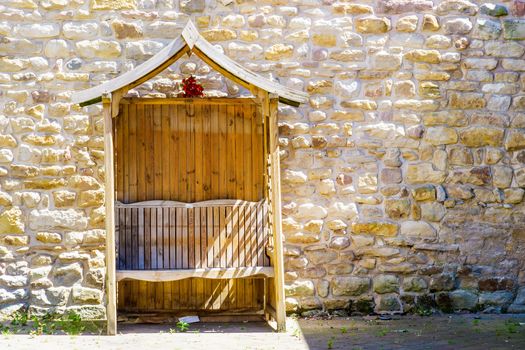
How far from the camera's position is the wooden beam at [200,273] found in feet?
20.8

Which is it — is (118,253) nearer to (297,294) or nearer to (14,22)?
(297,294)

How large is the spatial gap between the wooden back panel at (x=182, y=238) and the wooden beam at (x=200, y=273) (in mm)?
272

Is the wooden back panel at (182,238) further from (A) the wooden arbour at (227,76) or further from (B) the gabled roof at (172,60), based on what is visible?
(B) the gabled roof at (172,60)

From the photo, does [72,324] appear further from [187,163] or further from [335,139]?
[335,139]

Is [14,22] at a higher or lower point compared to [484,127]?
higher

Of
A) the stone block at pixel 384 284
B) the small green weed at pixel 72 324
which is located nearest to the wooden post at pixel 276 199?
the stone block at pixel 384 284

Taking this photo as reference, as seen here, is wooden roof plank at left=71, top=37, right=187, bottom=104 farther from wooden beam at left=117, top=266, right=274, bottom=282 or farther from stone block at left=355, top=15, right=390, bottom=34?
stone block at left=355, top=15, right=390, bottom=34

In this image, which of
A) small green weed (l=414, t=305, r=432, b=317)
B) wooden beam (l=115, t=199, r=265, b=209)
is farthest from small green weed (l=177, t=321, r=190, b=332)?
small green weed (l=414, t=305, r=432, b=317)

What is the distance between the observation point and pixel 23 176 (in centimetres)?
693

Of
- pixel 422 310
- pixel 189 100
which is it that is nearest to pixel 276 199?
pixel 189 100

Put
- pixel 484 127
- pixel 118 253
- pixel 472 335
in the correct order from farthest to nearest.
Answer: pixel 484 127 → pixel 118 253 → pixel 472 335

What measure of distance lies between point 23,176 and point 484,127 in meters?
4.49

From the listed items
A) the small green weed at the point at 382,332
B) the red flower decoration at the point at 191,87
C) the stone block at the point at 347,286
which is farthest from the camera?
the stone block at the point at 347,286

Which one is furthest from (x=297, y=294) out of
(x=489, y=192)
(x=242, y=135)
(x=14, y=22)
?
(x=14, y=22)
